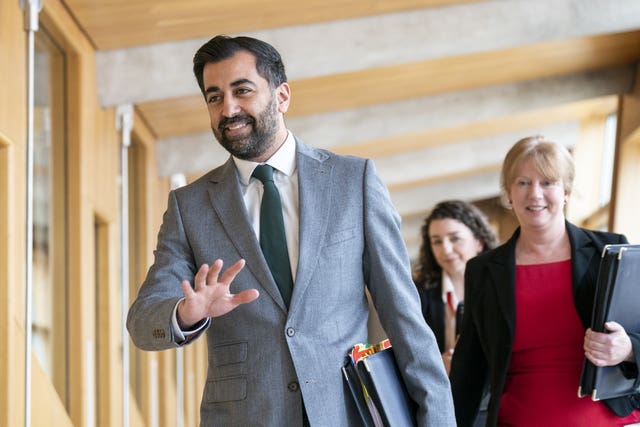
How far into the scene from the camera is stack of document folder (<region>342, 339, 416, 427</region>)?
8.36 ft

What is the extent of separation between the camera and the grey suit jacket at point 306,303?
2525 mm

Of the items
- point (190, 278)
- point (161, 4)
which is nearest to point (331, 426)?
point (190, 278)

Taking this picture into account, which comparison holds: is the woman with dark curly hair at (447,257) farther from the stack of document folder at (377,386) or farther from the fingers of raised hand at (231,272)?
the fingers of raised hand at (231,272)

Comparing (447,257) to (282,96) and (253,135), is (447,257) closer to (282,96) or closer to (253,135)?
(282,96)

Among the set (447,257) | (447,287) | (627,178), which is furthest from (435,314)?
(627,178)

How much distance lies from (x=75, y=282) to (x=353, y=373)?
5.85 m

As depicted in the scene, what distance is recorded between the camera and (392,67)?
36.8 feet

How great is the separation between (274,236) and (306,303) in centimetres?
19

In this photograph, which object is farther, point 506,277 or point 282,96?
point 506,277

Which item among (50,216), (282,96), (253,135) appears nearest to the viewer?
(253,135)

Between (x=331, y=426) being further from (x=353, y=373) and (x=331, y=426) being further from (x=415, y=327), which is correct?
(x=415, y=327)

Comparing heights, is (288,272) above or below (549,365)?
above

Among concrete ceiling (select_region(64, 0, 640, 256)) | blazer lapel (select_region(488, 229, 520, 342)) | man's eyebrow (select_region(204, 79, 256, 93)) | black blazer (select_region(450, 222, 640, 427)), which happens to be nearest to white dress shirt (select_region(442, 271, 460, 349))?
black blazer (select_region(450, 222, 640, 427))

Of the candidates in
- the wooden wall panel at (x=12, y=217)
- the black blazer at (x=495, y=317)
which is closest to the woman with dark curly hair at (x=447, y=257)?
the black blazer at (x=495, y=317)
